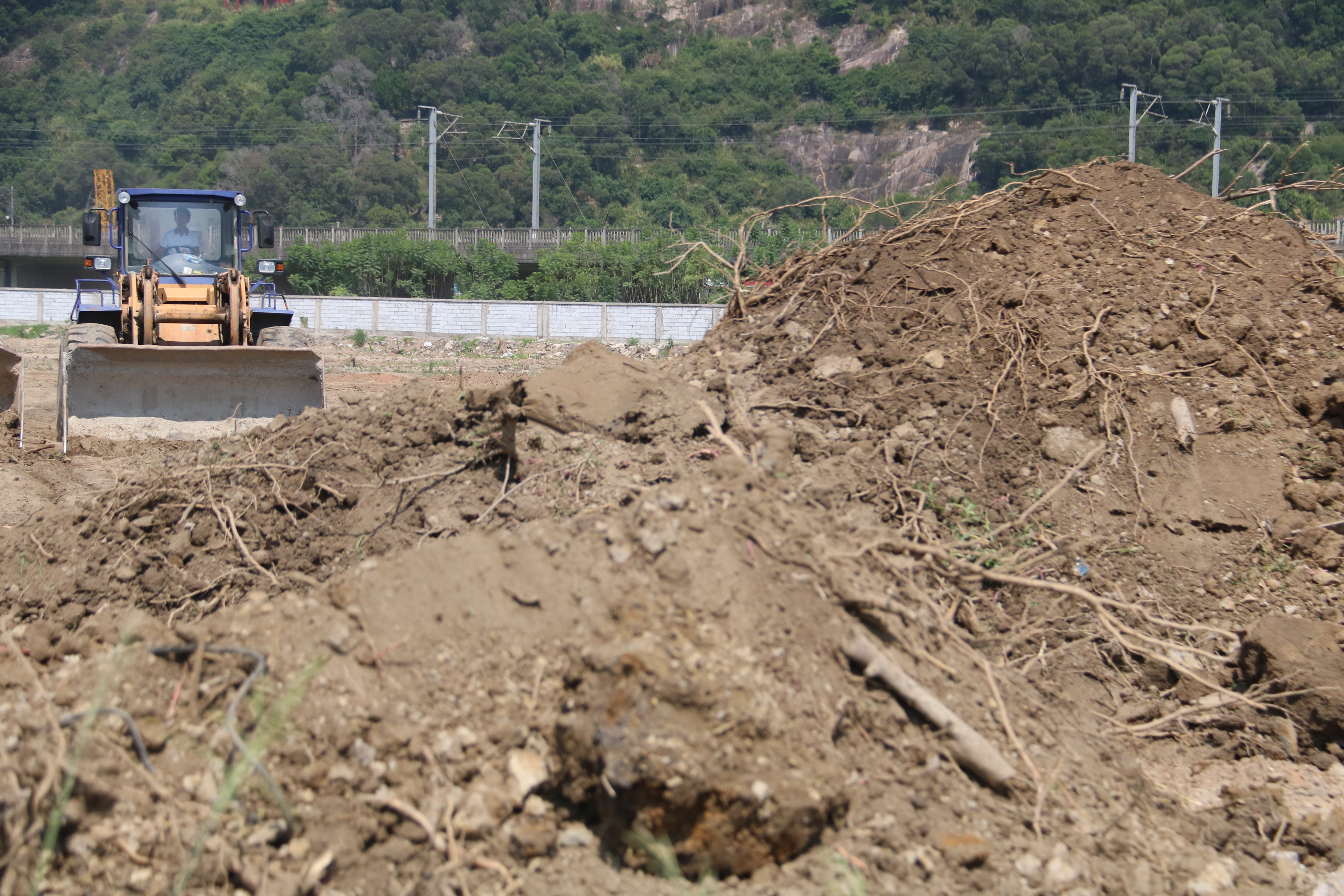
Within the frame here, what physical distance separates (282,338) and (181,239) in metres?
1.97

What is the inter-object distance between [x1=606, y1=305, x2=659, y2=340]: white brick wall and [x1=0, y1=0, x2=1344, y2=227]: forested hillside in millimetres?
31352

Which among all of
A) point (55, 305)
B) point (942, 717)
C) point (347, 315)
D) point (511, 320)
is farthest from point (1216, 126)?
point (942, 717)

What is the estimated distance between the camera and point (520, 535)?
12.8 feet

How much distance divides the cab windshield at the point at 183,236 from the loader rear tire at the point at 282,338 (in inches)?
43.3

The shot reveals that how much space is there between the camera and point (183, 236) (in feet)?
35.5

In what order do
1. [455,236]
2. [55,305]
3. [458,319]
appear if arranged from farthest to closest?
[455,236] → [55,305] → [458,319]

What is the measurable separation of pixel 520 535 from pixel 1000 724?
1.93 m

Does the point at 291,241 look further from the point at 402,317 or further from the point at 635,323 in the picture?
the point at 635,323

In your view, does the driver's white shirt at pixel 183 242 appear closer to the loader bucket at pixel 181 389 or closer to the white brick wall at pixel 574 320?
the loader bucket at pixel 181 389

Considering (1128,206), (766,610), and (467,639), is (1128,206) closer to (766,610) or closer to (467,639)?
(766,610)

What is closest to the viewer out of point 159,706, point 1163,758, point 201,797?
point 201,797

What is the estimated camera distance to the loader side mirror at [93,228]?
399 inches

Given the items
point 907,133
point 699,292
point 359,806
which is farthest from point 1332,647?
point 907,133

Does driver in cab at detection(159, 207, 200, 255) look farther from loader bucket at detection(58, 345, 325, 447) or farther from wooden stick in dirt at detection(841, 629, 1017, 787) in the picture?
wooden stick in dirt at detection(841, 629, 1017, 787)
